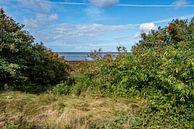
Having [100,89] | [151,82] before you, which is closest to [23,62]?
[100,89]

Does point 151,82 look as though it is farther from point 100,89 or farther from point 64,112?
point 64,112

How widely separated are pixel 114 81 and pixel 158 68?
44.4 inches

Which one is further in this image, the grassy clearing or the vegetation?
the vegetation

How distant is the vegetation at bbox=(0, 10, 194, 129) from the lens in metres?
8.62

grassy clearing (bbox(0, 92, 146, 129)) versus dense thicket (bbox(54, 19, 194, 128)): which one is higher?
dense thicket (bbox(54, 19, 194, 128))

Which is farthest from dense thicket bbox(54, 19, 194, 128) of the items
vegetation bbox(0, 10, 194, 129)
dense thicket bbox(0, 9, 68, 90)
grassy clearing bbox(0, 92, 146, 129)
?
dense thicket bbox(0, 9, 68, 90)

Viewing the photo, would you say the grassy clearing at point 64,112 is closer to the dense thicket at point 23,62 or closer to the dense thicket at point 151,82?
the dense thicket at point 151,82

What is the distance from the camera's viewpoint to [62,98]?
379 inches

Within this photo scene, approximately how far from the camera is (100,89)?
33.1 feet

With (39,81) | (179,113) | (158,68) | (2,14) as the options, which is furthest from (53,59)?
(179,113)

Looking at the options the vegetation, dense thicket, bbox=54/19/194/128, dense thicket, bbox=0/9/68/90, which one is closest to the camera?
the vegetation

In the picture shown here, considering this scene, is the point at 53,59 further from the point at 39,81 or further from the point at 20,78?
the point at 20,78

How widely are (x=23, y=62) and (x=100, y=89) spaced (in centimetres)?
219

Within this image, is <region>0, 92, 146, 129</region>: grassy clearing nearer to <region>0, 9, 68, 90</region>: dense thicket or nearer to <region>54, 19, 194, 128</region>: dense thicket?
<region>54, 19, 194, 128</region>: dense thicket
